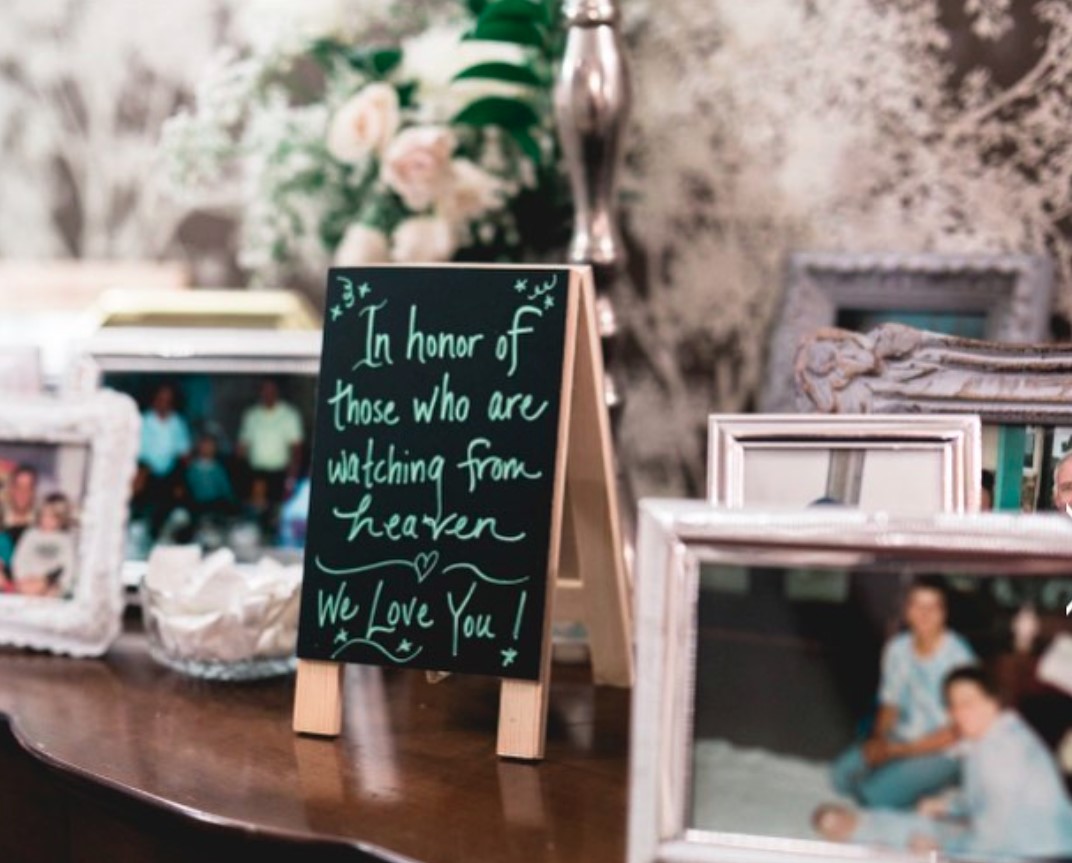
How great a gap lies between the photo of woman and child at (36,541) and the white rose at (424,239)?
0.52m

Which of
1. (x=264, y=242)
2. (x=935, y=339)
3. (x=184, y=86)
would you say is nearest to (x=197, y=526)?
(x=264, y=242)

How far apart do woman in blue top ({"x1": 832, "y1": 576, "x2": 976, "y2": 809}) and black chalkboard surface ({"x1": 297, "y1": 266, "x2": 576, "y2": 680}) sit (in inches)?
14.7

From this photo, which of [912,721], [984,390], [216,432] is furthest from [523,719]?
[216,432]

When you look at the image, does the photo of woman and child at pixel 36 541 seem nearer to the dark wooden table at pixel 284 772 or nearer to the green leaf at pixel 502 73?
the dark wooden table at pixel 284 772

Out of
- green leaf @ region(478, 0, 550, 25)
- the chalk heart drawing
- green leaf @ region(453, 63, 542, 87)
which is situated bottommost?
the chalk heart drawing

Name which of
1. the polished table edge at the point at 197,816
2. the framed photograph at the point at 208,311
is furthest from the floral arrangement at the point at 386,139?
the polished table edge at the point at 197,816

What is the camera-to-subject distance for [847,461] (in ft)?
3.59

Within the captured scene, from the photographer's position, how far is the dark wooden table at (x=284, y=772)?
96cm

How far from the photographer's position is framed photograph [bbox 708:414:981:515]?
1071 mm

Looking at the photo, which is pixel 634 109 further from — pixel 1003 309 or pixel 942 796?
pixel 942 796

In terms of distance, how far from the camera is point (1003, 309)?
149cm

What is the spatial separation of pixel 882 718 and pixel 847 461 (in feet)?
1.06

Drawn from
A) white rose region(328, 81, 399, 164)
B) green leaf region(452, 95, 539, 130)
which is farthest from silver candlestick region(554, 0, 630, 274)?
white rose region(328, 81, 399, 164)

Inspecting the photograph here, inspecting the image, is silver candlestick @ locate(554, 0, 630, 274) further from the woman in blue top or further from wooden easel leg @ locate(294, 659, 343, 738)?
the woman in blue top
